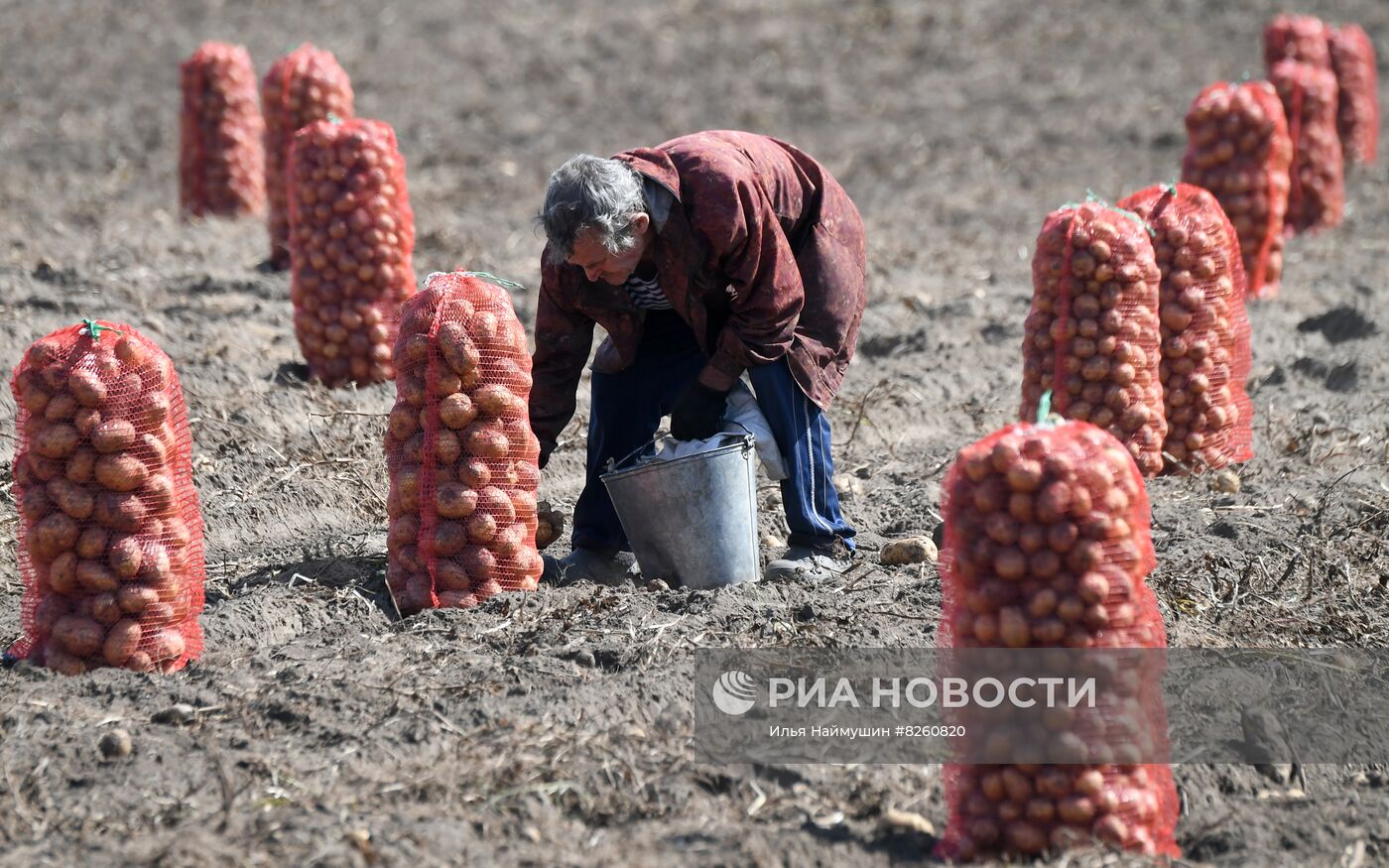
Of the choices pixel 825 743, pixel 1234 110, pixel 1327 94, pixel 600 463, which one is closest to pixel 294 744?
pixel 825 743

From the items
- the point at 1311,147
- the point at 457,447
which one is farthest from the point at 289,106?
the point at 1311,147

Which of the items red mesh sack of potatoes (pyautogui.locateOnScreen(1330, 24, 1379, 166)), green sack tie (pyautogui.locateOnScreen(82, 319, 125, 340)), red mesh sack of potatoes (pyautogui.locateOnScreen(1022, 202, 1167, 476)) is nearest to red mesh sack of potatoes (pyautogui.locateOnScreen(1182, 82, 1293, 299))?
red mesh sack of potatoes (pyautogui.locateOnScreen(1022, 202, 1167, 476))

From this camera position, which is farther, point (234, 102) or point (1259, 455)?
point (234, 102)

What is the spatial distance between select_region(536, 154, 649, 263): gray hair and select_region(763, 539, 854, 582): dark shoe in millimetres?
1142

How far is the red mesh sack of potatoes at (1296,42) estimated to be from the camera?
10.3 meters

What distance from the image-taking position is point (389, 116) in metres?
12.7

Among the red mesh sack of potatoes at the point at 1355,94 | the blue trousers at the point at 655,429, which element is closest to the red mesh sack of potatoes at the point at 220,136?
the blue trousers at the point at 655,429

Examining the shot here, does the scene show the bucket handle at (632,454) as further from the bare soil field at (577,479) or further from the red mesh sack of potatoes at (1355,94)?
the red mesh sack of potatoes at (1355,94)

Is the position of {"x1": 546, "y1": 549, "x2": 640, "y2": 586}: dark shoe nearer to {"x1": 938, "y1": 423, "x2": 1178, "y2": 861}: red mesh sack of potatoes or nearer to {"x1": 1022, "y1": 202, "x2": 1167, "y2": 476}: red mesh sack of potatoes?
{"x1": 1022, "y1": 202, "x2": 1167, "y2": 476}: red mesh sack of potatoes

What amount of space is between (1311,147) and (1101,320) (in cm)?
521

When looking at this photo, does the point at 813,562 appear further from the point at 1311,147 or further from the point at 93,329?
the point at 1311,147

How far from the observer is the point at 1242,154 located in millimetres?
7523

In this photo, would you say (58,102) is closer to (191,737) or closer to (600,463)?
(600,463)

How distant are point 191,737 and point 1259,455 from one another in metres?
4.20
